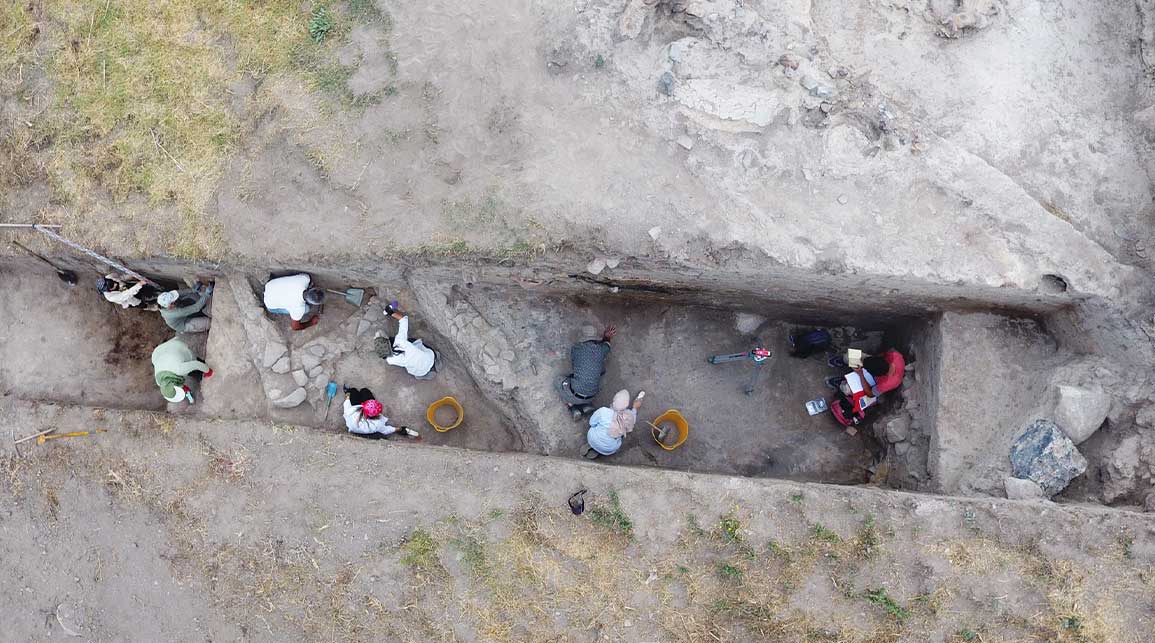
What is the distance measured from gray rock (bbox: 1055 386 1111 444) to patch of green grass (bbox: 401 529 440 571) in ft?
17.6

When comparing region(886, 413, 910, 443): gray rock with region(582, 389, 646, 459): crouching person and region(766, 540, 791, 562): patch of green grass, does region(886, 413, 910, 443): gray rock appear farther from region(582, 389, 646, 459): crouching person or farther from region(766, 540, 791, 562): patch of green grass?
region(582, 389, 646, 459): crouching person

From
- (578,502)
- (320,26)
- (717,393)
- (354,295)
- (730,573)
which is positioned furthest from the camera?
(717,393)

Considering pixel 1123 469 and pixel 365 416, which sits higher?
pixel 1123 469

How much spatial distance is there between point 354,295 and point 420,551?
254 centimetres

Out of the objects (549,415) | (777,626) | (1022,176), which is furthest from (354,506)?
(1022,176)

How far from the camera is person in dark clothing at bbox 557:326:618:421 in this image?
6.88 m

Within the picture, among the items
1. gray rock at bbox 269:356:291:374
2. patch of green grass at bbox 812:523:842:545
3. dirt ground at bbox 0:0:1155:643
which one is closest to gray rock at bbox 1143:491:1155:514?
dirt ground at bbox 0:0:1155:643

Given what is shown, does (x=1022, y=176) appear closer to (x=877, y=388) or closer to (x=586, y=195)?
(x=877, y=388)

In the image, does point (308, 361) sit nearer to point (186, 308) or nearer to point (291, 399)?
point (291, 399)

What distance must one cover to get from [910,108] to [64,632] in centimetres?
922

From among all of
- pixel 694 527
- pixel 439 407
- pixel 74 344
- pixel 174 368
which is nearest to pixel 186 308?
pixel 174 368

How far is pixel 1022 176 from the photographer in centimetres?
609

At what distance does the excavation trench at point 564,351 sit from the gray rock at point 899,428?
1 centimetres

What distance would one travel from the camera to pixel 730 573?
5.88 meters
